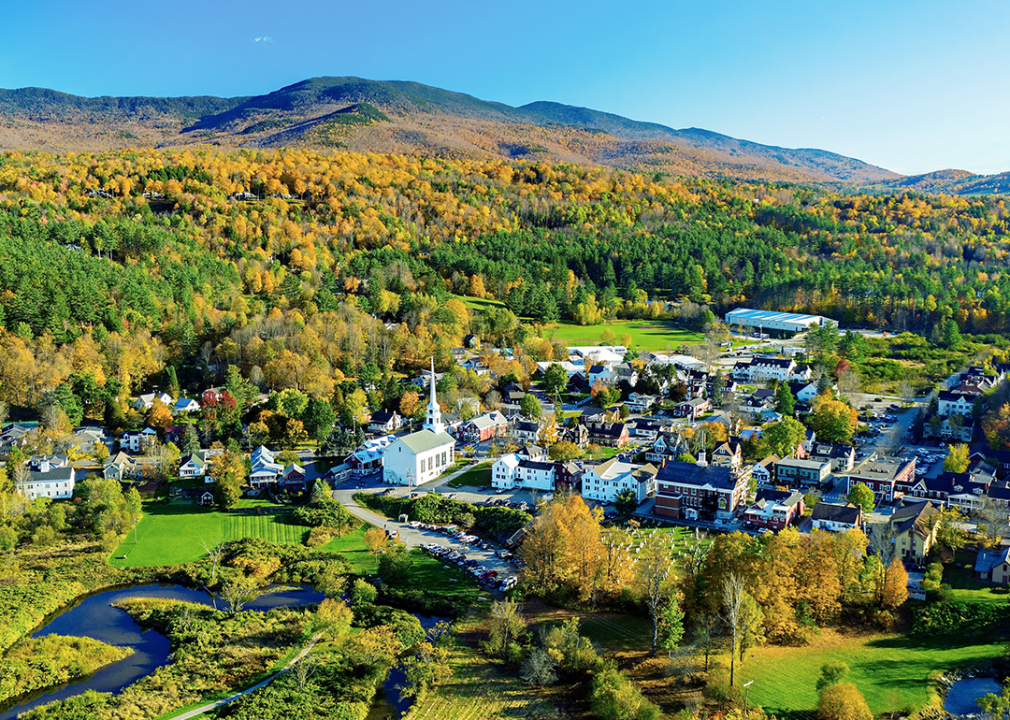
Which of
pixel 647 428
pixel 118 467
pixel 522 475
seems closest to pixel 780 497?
pixel 522 475

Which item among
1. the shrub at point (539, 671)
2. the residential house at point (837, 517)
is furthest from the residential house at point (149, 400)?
the residential house at point (837, 517)

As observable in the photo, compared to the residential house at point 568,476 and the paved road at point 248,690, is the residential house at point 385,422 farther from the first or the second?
the paved road at point 248,690

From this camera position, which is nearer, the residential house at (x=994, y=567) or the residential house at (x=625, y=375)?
the residential house at (x=994, y=567)

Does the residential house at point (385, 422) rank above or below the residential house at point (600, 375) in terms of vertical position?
below

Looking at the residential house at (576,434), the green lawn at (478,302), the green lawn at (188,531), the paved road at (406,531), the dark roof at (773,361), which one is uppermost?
the green lawn at (478,302)

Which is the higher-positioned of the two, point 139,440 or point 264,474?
point 139,440

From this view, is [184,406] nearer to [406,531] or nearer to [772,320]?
[406,531]

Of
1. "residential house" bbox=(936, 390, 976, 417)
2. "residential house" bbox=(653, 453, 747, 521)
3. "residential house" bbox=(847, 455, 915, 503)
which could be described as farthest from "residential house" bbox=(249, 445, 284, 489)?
"residential house" bbox=(936, 390, 976, 417)
